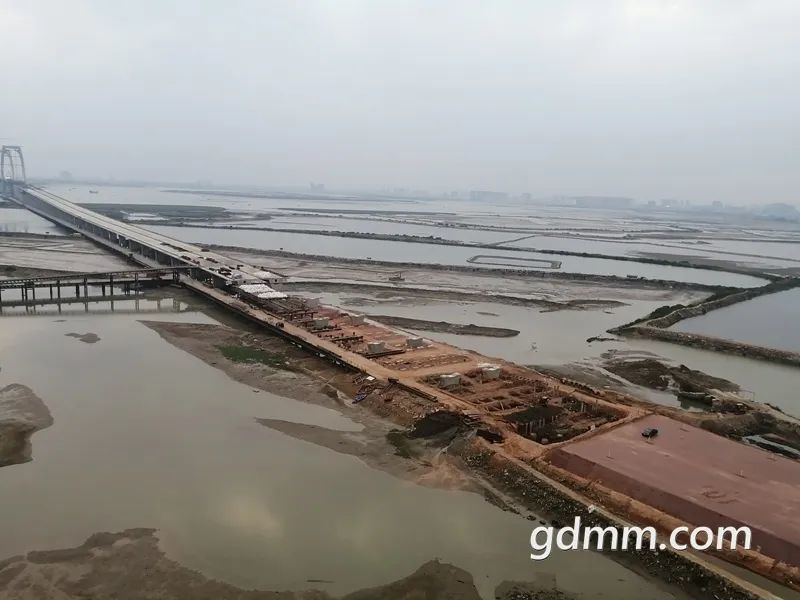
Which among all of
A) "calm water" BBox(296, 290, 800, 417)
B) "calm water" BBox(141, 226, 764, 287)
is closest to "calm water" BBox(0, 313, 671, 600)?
"calm water" BBox(296, 290, 800, 417)

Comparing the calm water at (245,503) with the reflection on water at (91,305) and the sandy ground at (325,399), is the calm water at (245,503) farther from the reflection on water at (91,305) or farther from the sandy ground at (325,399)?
the reflection on water at (91,305)

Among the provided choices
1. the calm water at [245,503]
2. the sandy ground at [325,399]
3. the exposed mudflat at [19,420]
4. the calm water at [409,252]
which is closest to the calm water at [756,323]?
the calm water at [409,252]

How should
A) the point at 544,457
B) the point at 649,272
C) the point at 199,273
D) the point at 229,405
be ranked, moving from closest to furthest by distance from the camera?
the point at 544,457, the point at 229,405, the point at 199,273, the point at 649,272

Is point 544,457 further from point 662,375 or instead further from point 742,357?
point 742,357

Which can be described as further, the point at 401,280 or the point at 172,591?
the point at 401,280

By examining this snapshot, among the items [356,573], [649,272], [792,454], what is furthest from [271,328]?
[649,272]

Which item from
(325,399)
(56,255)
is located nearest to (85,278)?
(56,255)

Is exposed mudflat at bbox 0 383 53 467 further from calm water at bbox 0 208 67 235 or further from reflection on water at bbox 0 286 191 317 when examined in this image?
calm water at bbox 0 208 67 235
